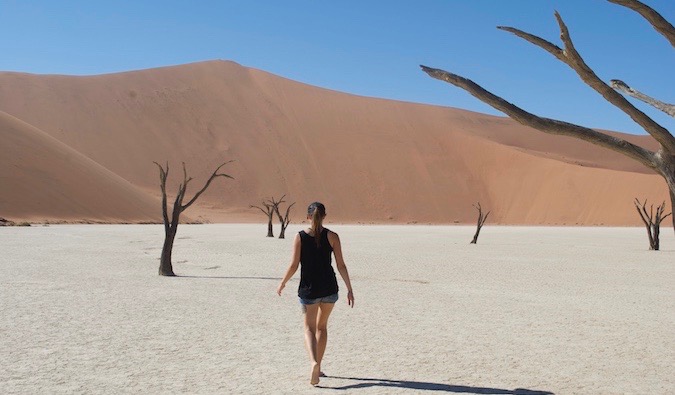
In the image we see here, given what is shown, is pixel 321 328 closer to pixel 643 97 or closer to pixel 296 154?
pixel 643 97

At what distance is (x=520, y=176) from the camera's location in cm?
9525

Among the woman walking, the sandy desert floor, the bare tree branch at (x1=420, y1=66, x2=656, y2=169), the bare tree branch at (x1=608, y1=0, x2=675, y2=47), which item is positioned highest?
the bare tree branch at (x1=608, y1=0, x2=675, y2=47)

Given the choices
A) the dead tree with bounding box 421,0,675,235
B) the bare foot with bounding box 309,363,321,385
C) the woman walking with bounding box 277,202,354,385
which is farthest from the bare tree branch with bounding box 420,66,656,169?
the bare foot with bounding box 309,363,321,385

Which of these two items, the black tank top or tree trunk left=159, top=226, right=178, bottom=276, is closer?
the black tank top

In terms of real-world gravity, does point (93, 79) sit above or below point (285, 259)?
above

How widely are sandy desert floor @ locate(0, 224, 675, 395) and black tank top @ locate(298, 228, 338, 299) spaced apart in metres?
0.77

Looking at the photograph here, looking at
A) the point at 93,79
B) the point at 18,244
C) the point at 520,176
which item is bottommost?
the point at 18,244

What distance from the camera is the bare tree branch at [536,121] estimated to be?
3.46m

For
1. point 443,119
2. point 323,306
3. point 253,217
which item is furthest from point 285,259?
point 443,119

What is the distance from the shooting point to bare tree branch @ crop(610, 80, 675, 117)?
10.6 feet

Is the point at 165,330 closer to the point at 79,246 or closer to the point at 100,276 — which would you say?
the point at 100,276

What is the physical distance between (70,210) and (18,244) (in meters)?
28.2

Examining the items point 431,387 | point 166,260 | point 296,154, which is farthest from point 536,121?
point 296,154

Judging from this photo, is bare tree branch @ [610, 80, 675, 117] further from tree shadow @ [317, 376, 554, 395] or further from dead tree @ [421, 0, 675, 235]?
tree shadow @ [317, 376, 554, 395]
